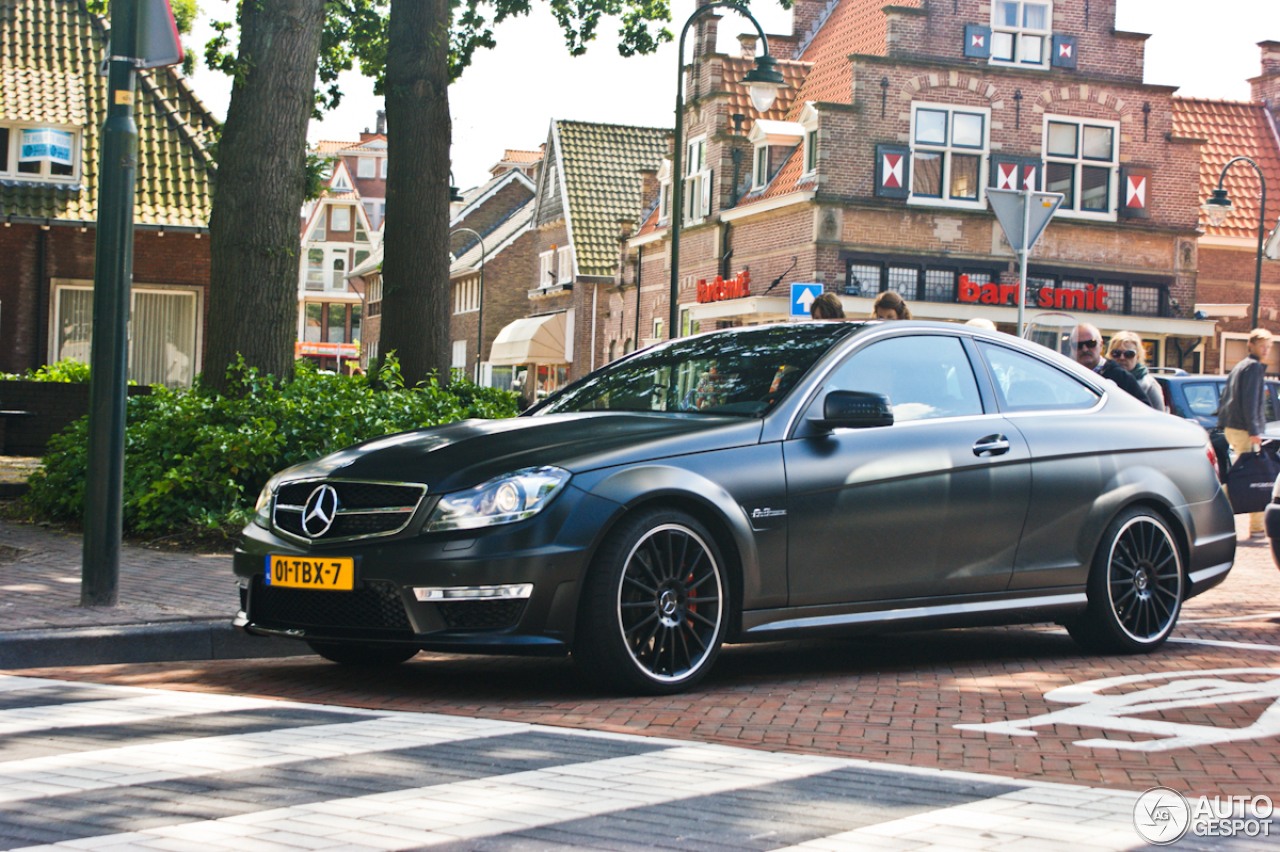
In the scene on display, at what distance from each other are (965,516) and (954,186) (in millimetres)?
28024

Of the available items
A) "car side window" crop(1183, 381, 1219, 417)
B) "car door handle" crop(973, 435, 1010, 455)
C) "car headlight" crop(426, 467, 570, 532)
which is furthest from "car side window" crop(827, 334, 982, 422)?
"car side window" crop(1183, 381, 1219, 417)

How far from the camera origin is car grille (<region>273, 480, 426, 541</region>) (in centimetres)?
564

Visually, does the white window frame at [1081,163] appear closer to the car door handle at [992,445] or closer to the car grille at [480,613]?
the car door handle at [992,445]

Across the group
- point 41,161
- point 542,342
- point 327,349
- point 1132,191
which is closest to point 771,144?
point 1132,191

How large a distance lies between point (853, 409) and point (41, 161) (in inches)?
773

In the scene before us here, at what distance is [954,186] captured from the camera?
33500 mm

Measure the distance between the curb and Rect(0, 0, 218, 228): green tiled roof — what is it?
16002mm

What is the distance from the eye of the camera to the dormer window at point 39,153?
22578 mm

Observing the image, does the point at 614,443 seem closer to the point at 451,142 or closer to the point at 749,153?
the point at 451,142

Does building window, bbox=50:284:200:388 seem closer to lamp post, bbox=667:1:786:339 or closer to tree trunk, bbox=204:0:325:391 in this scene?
lamp post, bbox=667:1:786:339

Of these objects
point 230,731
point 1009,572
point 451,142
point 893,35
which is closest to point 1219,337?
point 893,35

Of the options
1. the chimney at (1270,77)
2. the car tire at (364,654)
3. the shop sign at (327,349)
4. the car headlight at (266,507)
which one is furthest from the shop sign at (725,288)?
the shop sign at (327,349)

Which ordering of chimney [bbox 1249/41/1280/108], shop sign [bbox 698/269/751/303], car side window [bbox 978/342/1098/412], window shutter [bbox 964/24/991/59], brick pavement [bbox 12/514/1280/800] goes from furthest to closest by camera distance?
chimney [bbox 1249/41/1280/108] → shop sign [bbox 698/269/751/303] → window shutter [bbox 964/24/991/59] → car side window [bbox 978/342/1098/412] → brick pavement [bbox 12/514/1280/800]

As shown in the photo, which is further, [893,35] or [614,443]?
[893,35]
